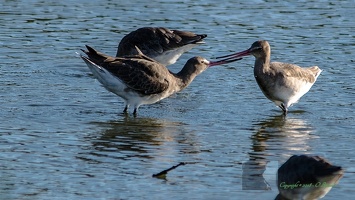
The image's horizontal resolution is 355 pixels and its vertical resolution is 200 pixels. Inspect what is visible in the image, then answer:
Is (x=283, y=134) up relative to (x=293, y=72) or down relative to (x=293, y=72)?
down

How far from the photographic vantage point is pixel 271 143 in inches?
442

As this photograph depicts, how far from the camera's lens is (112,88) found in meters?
12.6

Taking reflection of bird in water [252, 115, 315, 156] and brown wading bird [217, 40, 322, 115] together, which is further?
brown wading bird [217, 40, 322, 115]

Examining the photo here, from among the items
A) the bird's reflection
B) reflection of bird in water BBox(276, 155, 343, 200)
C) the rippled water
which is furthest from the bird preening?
reflection of bird in water BBox(276, 155, 343, 200)

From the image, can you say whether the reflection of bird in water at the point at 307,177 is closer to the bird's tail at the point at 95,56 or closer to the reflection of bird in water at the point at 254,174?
the reflection of bird in water at the point at 254,174

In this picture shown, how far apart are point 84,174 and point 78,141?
57.8 inches

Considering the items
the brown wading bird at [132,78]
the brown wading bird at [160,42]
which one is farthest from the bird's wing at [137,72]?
the brown wading bird at [160,42]

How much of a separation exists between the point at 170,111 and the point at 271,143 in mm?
2212

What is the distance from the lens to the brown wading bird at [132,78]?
12.6 metres

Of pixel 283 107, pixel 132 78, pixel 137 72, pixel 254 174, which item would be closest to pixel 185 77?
pixel 137 72

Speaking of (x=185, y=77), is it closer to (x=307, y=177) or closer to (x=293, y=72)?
(x=293, y=72)

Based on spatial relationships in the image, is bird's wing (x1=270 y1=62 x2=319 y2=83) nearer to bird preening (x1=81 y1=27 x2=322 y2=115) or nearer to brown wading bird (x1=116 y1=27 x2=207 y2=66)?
bird preening (x1=81 y1=27 x2=322 y2=115)

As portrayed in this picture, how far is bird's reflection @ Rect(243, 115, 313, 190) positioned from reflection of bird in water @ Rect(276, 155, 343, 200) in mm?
631

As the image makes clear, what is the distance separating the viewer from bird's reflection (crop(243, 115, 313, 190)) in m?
9.58
